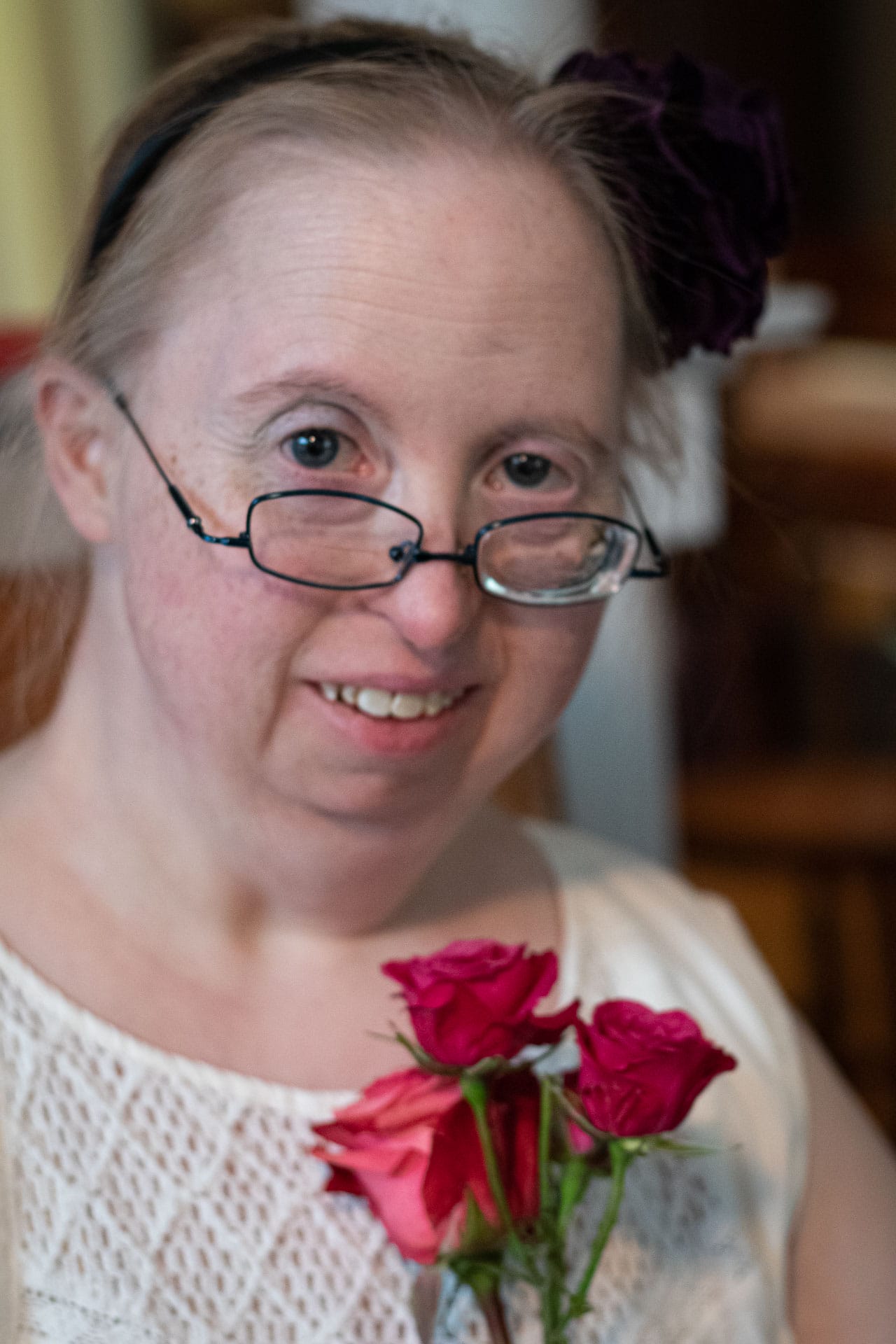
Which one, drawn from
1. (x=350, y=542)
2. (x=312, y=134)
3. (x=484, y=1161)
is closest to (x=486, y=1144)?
(x=484, y=1161)

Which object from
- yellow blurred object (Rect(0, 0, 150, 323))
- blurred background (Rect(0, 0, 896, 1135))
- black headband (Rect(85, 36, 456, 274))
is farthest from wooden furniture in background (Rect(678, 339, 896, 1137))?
yellow blurred object (Rect(0, 0, 150, 323))

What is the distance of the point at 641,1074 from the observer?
0.76 metres

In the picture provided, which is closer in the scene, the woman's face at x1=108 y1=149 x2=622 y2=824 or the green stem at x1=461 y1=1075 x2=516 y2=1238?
the green stem at x1=461 y1=1075 x2=516 y2=1238

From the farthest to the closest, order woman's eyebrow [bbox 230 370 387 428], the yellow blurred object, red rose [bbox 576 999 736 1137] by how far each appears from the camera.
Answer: the yellow blurred object → woman's eyebrow [bbox 230 370 387 428] → red rose [bbox 576 999 736 1137]

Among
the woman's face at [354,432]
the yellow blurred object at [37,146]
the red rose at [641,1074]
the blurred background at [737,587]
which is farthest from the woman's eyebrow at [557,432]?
the yellow blurred object at [37,146]

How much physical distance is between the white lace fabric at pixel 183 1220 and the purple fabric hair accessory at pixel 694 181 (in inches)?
25.2

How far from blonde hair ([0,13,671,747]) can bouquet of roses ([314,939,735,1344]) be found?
0.48m

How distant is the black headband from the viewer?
0.99m

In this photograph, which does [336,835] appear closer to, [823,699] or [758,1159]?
[758,1159]

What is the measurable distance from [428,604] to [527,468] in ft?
0.41

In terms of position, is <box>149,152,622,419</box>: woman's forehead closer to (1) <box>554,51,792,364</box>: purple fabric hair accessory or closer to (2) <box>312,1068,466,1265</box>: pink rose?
(1) <box>554,51,792,364</box>: purple fabric hair accessory

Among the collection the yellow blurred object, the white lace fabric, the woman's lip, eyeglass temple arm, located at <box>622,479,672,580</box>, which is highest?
the yellow blurred object

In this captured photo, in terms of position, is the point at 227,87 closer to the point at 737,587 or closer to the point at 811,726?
the point at 737,587

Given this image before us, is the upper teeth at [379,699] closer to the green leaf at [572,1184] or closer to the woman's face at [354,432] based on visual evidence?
the woman's face at [354,432]
